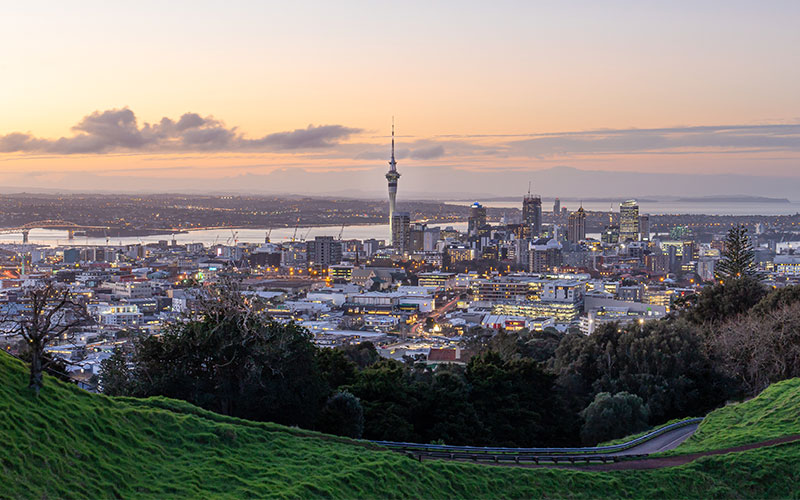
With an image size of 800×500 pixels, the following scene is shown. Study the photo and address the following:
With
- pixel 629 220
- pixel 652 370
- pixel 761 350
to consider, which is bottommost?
pixel 652 370

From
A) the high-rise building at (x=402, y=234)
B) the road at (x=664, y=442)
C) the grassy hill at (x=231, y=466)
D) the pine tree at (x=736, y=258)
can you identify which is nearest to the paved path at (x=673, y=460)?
the grassy hill at (x=231, y=466)

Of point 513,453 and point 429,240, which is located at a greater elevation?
point 513,453

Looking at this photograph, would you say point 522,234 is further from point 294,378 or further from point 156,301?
point 294,378

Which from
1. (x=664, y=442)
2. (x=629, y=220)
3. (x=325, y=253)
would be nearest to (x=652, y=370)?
(x=664, y=442)

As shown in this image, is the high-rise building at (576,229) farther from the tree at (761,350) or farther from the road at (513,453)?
the road at (513,453)

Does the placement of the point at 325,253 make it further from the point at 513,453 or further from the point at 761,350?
the point at 513,453
